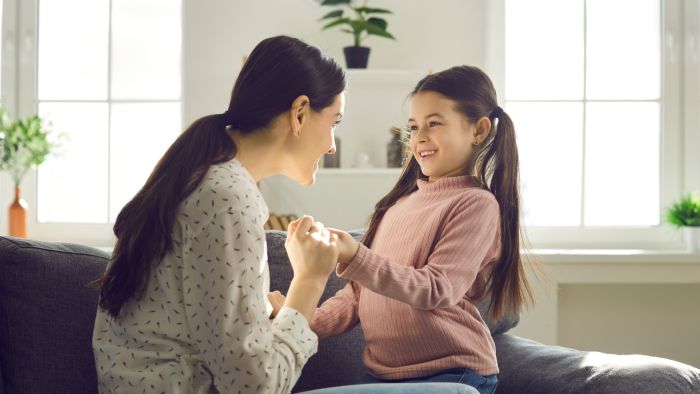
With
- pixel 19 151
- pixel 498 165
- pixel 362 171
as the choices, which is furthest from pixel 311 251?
pixel 19 151

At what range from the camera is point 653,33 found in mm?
3725

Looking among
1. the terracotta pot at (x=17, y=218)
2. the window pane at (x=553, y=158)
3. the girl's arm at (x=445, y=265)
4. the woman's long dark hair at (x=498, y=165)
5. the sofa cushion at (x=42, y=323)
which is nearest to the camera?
the girl's arm at (x=445, y=265)

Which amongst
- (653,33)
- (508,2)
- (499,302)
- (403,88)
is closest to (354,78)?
(403,88)

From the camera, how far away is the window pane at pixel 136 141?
151 inches

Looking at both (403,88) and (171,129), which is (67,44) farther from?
(403,88)

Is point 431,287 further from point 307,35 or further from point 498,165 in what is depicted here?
point 307,35

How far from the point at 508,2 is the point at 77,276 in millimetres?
2652

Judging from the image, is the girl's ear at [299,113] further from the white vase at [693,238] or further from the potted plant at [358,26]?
the white vase at [693,238]

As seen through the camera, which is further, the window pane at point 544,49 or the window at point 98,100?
the window at point 98,100

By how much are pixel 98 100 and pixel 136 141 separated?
0.27 meters

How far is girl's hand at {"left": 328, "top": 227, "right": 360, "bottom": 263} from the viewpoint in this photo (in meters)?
1.44

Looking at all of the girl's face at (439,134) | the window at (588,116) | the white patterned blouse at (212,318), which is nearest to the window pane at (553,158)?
the window at (588,116)

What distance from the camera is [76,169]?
3904mm

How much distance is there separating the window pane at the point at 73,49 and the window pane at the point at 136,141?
0.18 meters
